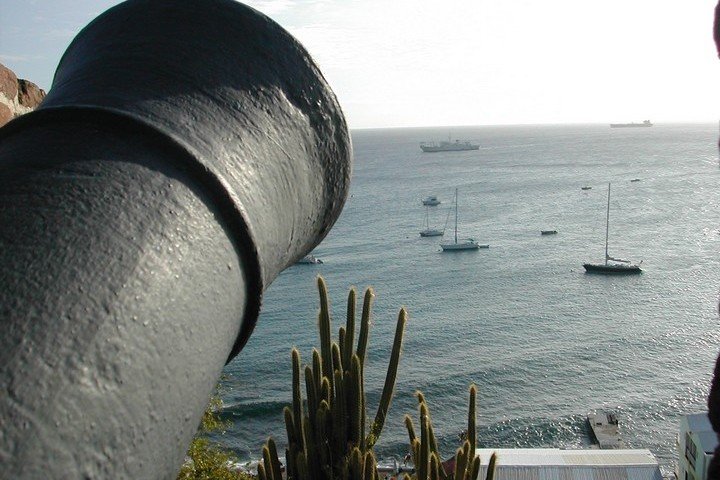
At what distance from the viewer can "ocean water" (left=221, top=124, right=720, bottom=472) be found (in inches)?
1176

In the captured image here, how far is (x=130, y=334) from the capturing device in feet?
4.47

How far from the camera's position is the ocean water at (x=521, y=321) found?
29.9 m

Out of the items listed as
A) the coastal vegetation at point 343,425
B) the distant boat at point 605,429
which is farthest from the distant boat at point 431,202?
the coastal vegetation at point 343,425

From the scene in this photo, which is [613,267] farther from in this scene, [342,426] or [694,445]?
[342,426]

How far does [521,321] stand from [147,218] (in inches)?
1548

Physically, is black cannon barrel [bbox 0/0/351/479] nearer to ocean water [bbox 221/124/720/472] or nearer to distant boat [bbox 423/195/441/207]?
ocean water [bbox 221/124/720/472]

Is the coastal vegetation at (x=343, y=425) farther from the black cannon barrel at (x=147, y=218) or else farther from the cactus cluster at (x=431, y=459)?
the black cannon barrel at (x=147, y=218)

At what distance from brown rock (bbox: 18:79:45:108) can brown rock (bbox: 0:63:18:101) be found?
0.12m

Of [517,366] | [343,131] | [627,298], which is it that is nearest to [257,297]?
[343,131]

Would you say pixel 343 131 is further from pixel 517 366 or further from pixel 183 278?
pixel 517 366

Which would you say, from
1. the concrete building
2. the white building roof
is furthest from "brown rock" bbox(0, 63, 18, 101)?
the white building roof

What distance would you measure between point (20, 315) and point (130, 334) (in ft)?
0.64

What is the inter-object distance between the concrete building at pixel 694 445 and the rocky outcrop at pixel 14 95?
17.8 metres

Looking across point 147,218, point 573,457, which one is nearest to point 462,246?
point 573,457
